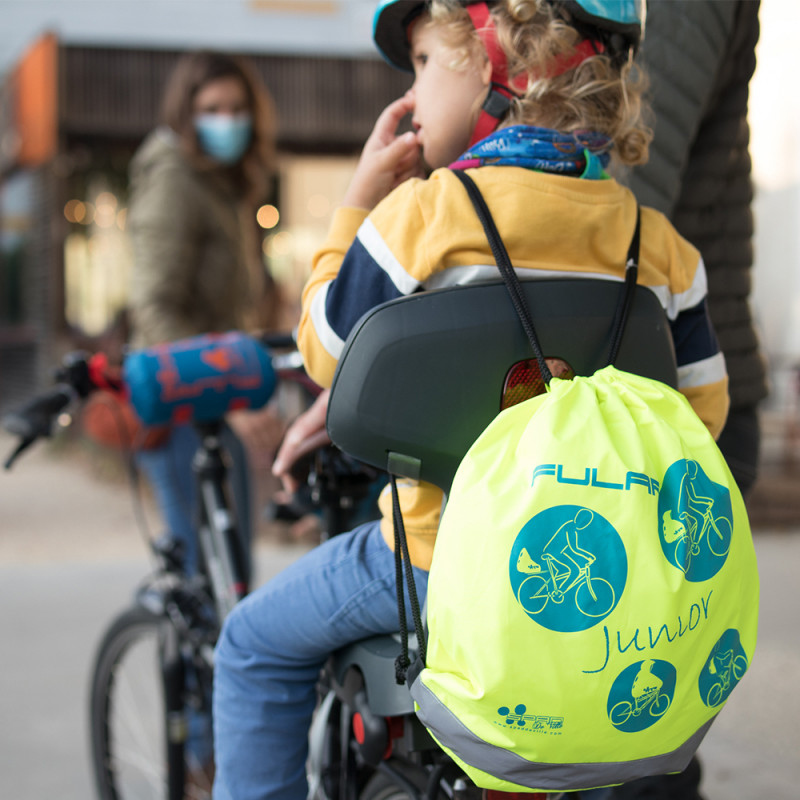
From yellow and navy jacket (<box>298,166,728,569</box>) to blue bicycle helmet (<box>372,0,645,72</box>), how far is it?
0.24 m

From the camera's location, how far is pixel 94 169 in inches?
430

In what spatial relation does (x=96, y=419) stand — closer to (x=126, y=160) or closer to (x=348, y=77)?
(x=348, y=77)

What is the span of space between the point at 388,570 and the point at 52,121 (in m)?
9.01

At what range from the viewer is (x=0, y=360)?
11.2 m

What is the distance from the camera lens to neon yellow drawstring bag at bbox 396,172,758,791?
0.91 metres

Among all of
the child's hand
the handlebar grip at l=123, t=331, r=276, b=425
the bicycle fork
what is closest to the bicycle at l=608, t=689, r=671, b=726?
the child's hand

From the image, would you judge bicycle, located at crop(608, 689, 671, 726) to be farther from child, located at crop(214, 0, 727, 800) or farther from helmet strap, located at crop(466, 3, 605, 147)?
helmet strap, located at crop(466, 3, 605, 147)

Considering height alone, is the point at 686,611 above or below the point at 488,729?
above

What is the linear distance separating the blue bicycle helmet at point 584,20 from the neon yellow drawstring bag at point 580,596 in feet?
1.85

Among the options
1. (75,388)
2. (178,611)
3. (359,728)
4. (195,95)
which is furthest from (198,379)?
(195,95)

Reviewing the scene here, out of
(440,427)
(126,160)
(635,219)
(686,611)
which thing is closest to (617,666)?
(686,611)

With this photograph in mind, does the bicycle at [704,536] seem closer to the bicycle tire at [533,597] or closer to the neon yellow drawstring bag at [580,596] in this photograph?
the neon yellow drawstring bag at [580,596]

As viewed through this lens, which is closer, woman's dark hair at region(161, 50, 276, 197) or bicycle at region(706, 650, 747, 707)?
bicycle at region(706, 650, 747, 707)

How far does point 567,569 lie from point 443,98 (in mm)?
715
